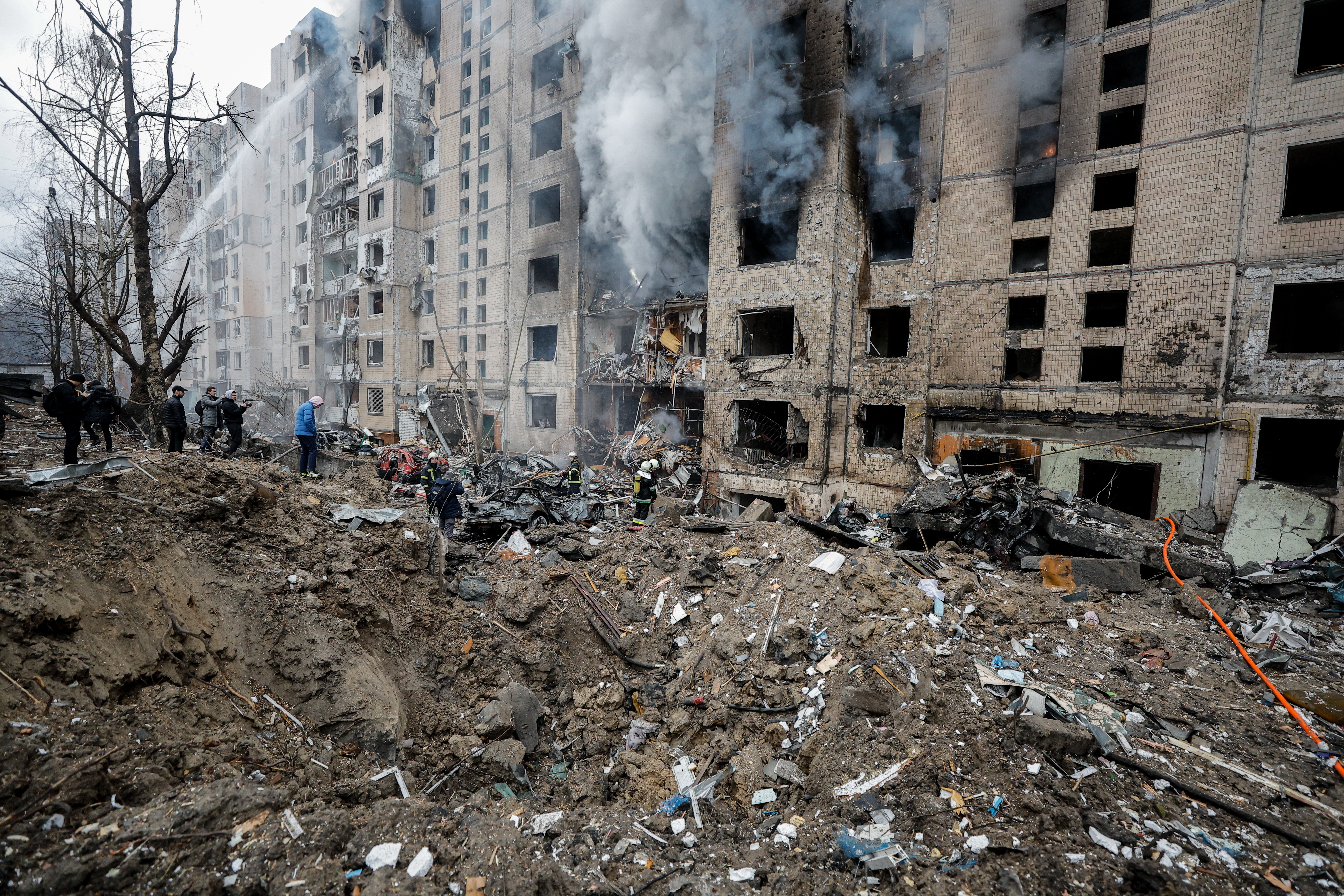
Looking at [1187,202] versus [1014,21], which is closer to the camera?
[1187,202]

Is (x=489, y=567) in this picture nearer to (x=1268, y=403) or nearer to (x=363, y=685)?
(x=363, y=685)

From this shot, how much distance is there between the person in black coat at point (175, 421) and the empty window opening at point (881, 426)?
15526 millimetres

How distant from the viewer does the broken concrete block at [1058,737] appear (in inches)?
167

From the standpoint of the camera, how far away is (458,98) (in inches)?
1049

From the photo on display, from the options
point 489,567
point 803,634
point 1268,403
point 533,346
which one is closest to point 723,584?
point 803,634

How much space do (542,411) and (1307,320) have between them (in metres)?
22.9

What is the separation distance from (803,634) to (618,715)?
89.0 inches

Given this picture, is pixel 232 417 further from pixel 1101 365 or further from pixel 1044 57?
pixel 1044 57

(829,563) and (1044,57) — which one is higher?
(1044,57)

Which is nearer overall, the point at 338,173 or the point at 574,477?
the point at 574,477

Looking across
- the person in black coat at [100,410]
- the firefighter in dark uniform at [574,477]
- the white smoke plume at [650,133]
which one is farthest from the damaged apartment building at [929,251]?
the person in black coat at [100,410]

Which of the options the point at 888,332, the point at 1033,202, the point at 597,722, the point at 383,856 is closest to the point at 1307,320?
the point at 1033,202

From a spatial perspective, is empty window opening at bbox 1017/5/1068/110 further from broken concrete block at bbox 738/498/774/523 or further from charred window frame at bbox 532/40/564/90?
charred window frame at bbox 532/40/564/90

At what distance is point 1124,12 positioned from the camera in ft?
42.0
